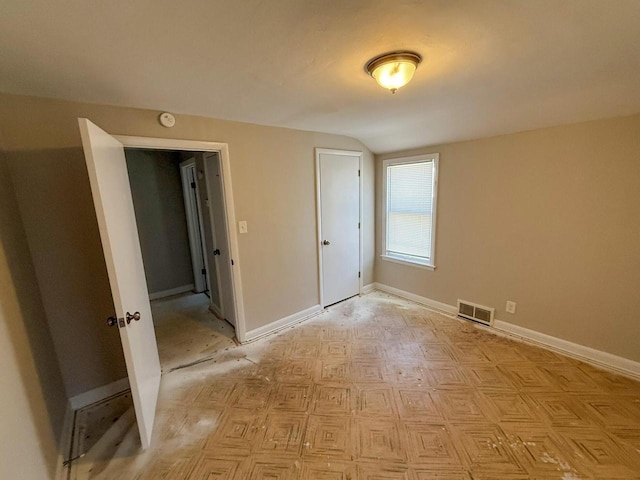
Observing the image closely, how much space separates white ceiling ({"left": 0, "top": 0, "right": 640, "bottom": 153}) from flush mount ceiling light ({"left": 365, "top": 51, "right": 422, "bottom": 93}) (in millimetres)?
55

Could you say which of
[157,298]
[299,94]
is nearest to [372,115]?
[299,94]

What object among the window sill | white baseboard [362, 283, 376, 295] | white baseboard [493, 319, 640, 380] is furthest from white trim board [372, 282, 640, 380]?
white baseboard [362, 283, 376, 295]

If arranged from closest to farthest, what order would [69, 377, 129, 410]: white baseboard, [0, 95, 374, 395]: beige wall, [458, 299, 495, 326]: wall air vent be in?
[0, 95, 374, 395]: beige wall
[69, 377, 129, 410]: white baseboard
[458, 299, 495, 326]: wall air vent

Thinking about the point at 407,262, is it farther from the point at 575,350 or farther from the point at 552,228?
the point at 575,350

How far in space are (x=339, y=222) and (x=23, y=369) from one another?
9.95ft

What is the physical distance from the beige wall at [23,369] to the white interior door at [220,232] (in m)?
1.40

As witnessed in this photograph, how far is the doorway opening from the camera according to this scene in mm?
2916

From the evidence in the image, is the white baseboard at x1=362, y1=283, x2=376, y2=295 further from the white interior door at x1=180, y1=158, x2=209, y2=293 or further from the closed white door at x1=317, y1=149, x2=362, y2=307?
the white interior door at x1=180, y1=158, x2=209, y2=293

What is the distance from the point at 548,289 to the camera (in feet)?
8.59

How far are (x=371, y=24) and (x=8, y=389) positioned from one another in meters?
2.29

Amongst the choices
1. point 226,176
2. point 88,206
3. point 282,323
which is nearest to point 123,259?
point 88,206

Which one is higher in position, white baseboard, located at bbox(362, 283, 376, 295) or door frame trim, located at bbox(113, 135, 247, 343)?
door frame trim, located at bbox(113, 135, 247, 343)

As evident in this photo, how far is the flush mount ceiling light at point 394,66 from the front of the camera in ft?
4.63

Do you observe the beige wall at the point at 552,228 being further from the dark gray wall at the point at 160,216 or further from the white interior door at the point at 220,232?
the dark gray wall at the point at 160,216
